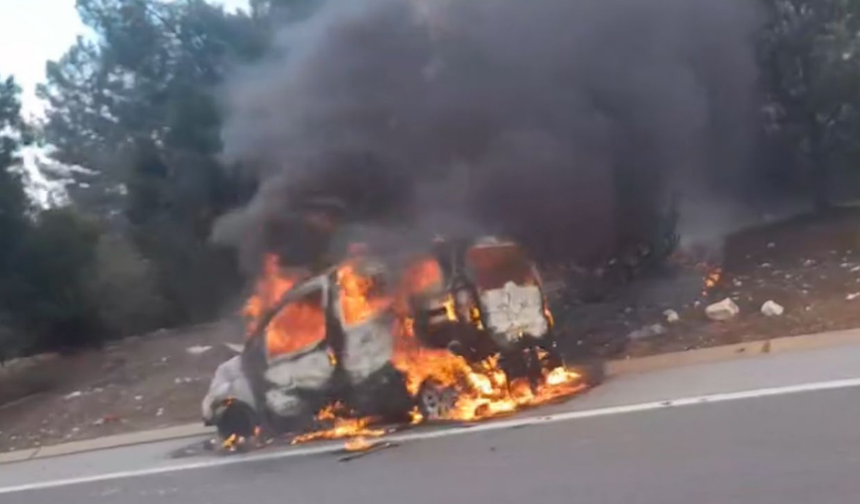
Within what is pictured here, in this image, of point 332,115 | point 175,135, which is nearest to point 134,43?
point 175,135

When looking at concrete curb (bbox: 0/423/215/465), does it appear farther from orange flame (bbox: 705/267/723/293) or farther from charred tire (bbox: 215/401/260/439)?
orange flame (bbox: 705/267/723/293)

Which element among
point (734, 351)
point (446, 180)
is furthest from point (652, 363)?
point (446, 180)

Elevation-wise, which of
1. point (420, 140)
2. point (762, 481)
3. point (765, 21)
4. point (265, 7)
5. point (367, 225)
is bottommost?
point (762, 481)

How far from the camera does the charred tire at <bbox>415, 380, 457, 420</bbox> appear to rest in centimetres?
981

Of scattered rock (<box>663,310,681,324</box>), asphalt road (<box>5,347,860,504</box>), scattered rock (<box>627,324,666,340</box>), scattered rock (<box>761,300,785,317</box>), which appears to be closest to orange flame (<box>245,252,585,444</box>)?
asphalt road (<box>5,347,860,504</box>)

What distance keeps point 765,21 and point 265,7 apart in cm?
689

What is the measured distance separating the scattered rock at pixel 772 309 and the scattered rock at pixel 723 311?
30 cm

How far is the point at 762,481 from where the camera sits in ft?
21.3

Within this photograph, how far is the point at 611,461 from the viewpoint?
741 cm

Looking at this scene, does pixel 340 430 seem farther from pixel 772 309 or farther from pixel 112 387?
pixel 112 387

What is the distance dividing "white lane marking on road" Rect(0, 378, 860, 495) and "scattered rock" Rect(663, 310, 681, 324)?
360 centimetres

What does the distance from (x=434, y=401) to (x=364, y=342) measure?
76cm

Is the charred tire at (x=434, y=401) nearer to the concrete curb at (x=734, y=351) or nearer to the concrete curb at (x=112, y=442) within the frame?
the concrete curb at (x=734, y=351)

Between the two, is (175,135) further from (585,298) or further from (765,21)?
(765,21)
